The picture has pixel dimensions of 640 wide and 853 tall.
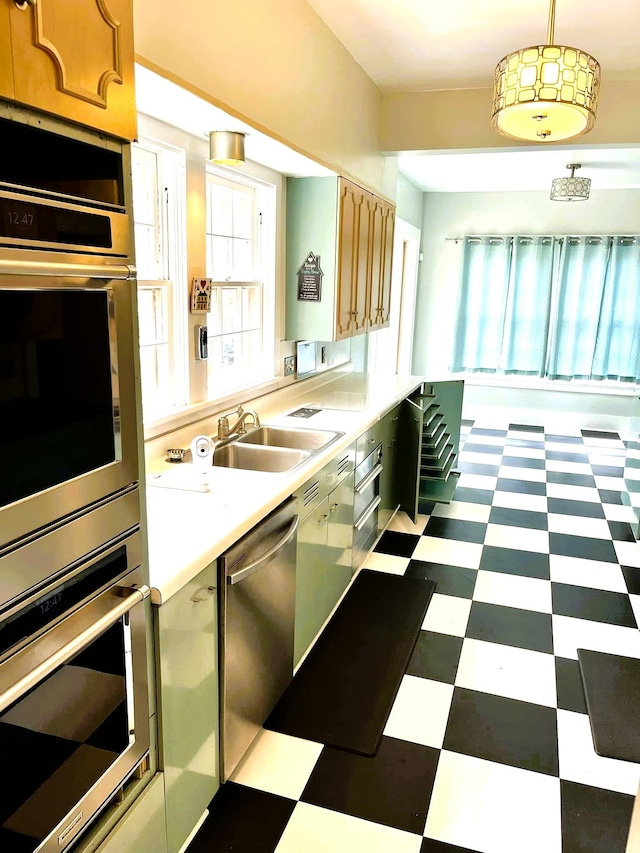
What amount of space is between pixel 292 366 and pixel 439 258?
4214mm

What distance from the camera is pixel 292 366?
3740 millimetres

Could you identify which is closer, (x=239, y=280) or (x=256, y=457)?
(x=256, y=457)

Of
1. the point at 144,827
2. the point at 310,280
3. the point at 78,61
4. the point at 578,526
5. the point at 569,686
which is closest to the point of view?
the point at 78,61

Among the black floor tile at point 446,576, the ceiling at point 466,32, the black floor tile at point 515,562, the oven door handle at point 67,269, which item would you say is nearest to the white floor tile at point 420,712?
the black floor tile at point 446,576

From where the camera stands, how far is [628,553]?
3.81 metres

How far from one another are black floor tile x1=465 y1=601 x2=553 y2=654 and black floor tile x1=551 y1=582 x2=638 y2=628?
0.16 m

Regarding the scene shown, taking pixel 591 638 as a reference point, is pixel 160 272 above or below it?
above

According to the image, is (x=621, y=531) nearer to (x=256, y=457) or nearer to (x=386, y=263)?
(x=386, y=263)

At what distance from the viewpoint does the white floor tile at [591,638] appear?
2.81 metres

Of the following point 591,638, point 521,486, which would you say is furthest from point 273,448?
point 521,486

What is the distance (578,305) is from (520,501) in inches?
125

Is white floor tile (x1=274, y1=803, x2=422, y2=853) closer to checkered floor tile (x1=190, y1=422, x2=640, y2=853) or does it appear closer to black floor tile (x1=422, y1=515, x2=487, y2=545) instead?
checkered floor tile (x1=190, y1=422, x2=640, y2=853)

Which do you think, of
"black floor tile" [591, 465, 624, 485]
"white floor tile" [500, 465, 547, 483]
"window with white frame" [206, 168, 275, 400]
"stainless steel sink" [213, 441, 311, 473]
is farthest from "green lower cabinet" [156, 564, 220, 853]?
"black floor tile" [591, 465, 624, 485]

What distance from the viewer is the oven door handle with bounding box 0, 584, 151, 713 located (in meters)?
1.04
